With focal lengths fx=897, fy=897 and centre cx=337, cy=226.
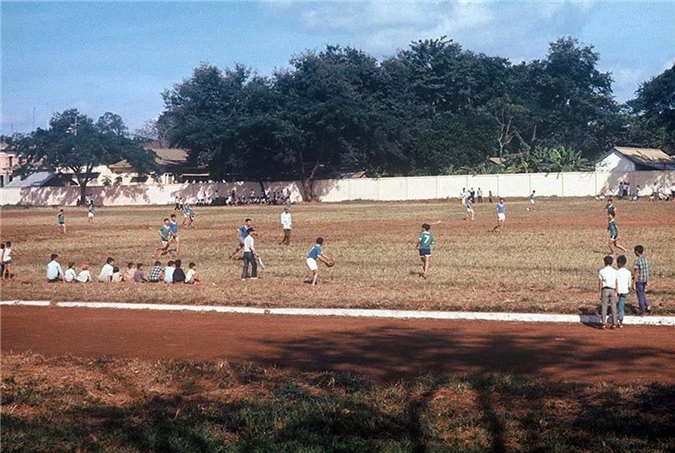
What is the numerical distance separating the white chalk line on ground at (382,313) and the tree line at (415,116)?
5594 cm

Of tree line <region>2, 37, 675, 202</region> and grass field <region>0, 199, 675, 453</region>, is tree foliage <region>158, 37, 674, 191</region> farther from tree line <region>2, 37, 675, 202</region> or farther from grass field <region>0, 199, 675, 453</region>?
grass field <region>0, 199, 675, 453</region>

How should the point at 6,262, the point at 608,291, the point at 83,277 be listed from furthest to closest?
1. the point at 6,262
2. the point at 83,277
3. the point at 608,291

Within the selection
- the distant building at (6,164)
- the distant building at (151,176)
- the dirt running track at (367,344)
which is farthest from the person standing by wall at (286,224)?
the distant building at (6,164)

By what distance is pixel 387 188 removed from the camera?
265ft

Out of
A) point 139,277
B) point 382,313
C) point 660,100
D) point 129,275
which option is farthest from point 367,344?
point 660,100

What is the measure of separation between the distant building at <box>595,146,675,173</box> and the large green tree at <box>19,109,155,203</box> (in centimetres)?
4414

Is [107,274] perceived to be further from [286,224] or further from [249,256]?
[286,224]

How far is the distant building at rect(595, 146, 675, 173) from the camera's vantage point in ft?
269

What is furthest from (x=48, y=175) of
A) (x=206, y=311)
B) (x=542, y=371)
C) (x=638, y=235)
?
(x=542, y=371)

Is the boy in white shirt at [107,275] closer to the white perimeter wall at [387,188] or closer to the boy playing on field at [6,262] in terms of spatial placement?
the boy playing on field at [6,262]

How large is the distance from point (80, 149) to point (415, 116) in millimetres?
32611

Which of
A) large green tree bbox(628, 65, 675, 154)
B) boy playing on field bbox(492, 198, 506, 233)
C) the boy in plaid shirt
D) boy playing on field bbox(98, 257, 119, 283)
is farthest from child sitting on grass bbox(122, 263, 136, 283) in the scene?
large green tree bbox(628, 65, 675, 154)

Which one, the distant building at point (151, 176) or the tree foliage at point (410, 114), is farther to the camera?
the distant building at point (151, 176)

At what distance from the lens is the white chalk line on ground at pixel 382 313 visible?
17375 millimetres
